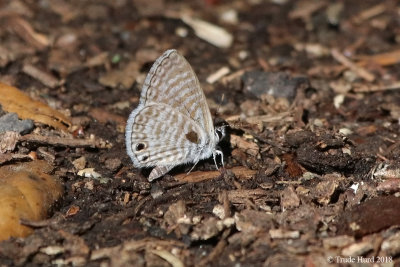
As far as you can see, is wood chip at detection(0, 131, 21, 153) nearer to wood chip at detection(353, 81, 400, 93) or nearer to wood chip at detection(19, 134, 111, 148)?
wood chip at detection(19, 134, 111, 148)

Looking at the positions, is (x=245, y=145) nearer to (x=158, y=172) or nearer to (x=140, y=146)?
(x=158, y=172)

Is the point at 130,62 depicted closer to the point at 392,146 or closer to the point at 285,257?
the point at 392,146

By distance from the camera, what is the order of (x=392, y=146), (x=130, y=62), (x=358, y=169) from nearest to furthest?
1. (x=358, y=169)
2. (x=392, y=146)
3. (x=130, y=62)

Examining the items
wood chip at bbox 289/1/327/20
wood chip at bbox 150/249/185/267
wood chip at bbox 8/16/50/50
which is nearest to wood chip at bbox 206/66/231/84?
wood chip at bbox 289/1/327/20

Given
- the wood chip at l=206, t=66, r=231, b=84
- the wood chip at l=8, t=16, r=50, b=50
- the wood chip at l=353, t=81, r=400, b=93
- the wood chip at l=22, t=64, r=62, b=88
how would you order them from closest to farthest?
the wood chip at l=22, t=64, r=62, b=88, the wood chip at l=353, t=81, r=400, b=93, the wood chip at l=206, t=66, r=231, b=84, the wood chip at l=8, t=16, r=50, b=50

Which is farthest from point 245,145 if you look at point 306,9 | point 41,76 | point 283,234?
point 306,9

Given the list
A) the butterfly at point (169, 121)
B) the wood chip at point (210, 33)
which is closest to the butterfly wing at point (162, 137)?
the butterfly at point (169, 121)

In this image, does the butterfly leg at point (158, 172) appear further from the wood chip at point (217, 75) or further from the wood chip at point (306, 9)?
the wood chip at point (306, 9)

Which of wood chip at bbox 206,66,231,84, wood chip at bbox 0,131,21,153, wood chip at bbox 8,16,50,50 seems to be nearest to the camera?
wood chip at bbox 0,131,21,153

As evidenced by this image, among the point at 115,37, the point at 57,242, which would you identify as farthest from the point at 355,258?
the point at 115,37
